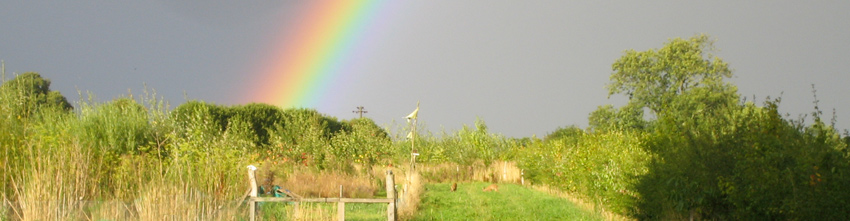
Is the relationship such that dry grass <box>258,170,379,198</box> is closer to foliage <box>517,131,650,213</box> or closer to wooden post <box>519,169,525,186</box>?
foliage <box>517,131,650,213</box>

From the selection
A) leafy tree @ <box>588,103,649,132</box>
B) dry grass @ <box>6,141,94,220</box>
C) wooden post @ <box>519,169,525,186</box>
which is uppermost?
leafy tree @ <box>588,103,649,132</box>

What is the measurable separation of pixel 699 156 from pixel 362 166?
43.1 ft

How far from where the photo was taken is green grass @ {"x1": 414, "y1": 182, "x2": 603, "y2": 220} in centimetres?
1399

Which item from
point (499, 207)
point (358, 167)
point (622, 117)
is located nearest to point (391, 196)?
point (499, 207)

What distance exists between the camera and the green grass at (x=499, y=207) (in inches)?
551

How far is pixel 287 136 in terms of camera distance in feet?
75.6

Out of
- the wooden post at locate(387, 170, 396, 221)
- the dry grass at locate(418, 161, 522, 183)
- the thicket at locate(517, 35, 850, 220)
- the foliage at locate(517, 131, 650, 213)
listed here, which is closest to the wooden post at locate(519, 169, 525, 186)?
the dry grass at locate(418, 161, 522, 183)

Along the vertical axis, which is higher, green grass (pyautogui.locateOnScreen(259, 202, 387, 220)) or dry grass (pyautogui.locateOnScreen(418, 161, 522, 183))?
dry grass (pyautogui.locateOnScreen(418, 161, 522, 183))

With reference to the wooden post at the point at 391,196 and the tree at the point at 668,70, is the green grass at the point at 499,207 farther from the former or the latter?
the tree at the point at 668,70

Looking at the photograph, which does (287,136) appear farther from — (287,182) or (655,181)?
(655,181)

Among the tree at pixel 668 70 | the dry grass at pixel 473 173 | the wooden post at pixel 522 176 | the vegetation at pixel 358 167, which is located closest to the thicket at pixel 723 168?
the vegetation at pixel 358 167

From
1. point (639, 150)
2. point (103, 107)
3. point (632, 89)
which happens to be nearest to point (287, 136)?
point (103, 107)

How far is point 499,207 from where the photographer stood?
15.8 metres

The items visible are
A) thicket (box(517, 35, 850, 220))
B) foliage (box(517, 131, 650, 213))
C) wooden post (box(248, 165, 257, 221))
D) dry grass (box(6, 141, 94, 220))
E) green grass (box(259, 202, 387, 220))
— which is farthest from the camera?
foliage (box(517, 131, 650, 213))
